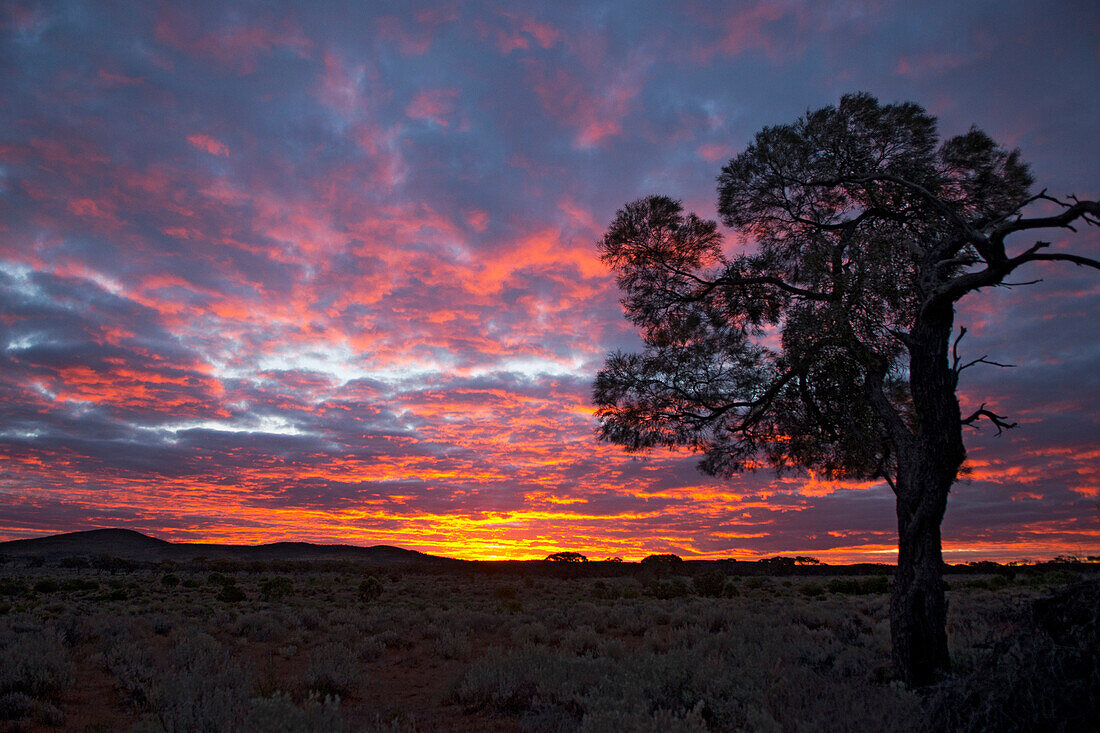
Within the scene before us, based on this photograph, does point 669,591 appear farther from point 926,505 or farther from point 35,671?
point 35,671

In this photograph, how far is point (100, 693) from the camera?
9.51 m

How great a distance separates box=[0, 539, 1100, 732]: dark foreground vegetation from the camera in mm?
5918

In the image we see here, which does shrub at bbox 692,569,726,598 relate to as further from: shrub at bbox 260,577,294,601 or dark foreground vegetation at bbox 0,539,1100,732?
shrub at bbox 260,577,294,601


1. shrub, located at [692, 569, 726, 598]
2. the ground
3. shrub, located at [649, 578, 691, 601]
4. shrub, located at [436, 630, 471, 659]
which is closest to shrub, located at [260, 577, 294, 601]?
the ground

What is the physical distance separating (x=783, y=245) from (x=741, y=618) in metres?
10.2

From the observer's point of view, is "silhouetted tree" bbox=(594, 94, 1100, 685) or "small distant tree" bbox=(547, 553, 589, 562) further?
"small distant tree" bbox=(547, 553, 589, 562)

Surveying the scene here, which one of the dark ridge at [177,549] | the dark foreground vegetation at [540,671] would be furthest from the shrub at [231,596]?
the dark ridge at [177,549]

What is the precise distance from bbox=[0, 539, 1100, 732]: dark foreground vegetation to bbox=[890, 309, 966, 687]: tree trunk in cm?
47

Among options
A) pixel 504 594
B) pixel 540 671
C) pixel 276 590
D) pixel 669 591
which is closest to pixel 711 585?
pixel 669 591

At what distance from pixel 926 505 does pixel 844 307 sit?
11.2 feet

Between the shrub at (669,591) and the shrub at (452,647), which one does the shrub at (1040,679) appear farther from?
the shrub at (669,591)

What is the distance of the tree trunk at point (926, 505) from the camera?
807 cm

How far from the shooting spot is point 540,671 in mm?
9305

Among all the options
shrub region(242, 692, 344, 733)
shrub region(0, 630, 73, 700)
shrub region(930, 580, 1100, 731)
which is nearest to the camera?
shrub region(930, 580, 1100, 731)
